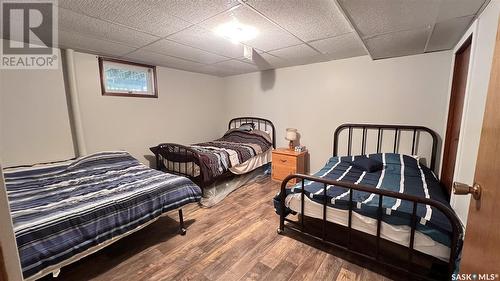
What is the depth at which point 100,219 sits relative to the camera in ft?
5.27

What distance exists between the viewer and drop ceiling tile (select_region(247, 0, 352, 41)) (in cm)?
162

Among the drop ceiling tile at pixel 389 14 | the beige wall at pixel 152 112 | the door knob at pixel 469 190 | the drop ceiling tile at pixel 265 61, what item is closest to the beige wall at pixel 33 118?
the beige wall at pixel 152 112

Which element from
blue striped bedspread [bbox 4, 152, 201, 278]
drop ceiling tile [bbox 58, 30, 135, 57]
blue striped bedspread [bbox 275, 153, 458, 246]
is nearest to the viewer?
blue striped bedspread [bbox 4, 152, 201, 278]

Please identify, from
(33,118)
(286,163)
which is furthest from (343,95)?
(33,118)

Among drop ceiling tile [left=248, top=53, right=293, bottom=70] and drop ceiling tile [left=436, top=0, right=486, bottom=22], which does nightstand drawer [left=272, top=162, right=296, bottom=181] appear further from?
drop ceiling tile [left=436, top=0, right=486, bottom=22]

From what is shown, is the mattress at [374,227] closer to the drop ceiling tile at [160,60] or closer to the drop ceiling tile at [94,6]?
the drop ceiling tile at [94,6]

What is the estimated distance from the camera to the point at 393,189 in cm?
202

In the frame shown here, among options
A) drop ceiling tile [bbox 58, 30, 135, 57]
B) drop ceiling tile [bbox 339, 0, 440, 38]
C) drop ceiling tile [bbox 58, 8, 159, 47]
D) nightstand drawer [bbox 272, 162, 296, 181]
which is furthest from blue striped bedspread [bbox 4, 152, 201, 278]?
drop ceiling tile [bbox 339, 0, 440, 38]

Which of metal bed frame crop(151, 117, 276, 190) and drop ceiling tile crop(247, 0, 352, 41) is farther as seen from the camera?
metal bed frame crop(151, 117, 276, 190)

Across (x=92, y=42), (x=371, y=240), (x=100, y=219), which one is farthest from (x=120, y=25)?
(x=371, y=240)

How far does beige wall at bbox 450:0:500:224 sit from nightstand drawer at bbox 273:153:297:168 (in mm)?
2029

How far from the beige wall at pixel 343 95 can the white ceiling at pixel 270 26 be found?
233 mm

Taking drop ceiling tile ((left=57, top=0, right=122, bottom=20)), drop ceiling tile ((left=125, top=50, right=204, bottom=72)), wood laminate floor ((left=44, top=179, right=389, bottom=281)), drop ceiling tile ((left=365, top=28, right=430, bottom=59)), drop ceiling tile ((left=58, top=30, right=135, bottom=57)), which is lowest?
wood laminate floor ((left=44, top=179, right=389, bottom=281))

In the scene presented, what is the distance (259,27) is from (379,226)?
6.73 ft
